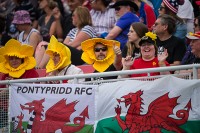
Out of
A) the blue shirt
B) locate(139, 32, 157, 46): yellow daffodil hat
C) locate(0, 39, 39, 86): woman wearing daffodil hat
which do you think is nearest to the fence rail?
locate(139, 32, 157, 46): yellow daffodil hat

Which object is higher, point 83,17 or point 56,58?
point 83,17

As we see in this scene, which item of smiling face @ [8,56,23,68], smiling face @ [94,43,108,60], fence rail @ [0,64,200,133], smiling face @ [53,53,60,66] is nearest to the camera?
fence rail @ [0,64,200,133]

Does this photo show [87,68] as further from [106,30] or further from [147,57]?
[106,30]

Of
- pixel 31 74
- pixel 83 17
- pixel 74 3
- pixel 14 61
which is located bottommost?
pixel 31 74

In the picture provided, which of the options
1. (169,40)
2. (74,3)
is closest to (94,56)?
(169,40)

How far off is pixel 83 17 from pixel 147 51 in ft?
10.6

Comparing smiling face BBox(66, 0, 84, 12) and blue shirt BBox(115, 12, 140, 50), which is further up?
smiling face BBox(66, 0, 84, 12)

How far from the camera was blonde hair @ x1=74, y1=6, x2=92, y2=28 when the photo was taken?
14648 millimetres

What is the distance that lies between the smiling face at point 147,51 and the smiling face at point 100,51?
0.97 metres

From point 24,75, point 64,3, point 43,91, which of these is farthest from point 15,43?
point 64,3

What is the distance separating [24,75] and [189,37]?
2794mm

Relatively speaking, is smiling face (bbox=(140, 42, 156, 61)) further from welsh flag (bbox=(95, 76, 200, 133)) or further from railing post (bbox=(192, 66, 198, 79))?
railing post (bbox=(192, 66, 198, 79))

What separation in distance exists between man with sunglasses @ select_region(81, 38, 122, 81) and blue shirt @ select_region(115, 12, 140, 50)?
1560 millimetres

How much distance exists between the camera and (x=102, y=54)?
1263 cm
